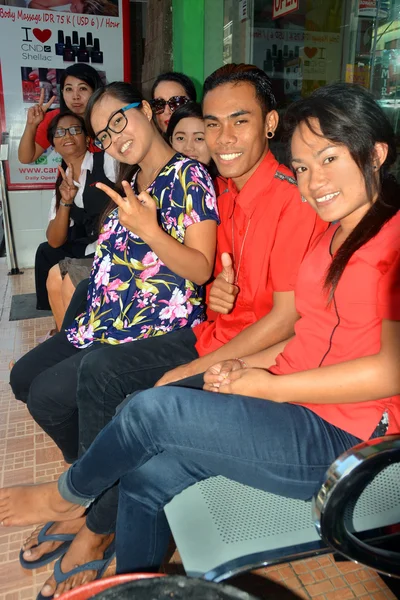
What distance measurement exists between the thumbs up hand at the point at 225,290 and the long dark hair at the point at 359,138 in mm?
456

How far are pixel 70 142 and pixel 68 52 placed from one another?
2.04 m

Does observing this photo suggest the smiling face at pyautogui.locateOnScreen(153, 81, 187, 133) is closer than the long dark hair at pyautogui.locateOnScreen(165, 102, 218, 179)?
No

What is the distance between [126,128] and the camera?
1.70 meters

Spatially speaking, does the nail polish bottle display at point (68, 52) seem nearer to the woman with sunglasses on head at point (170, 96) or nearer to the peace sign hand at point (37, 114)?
the peace sign hand at point (37, 114)

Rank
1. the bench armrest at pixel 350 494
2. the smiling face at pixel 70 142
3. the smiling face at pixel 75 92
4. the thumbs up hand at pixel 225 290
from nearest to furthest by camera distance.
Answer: the bench armrest at pixel 350 494 < the thumbs up hand at pixel 225 290 < the smiling face at pixel 70 142 < the smiling face at pixel 75 92

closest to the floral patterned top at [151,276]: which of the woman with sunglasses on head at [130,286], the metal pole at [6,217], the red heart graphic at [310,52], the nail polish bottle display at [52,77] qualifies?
the woman with sunglasses on head at [130,286]

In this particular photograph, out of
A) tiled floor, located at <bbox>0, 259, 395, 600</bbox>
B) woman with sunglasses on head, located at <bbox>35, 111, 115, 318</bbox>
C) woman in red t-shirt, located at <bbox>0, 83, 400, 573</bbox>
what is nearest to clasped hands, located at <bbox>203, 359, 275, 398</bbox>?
woman in red t-shirt, located at <bbox>0, 83, 400, 573</bbox>

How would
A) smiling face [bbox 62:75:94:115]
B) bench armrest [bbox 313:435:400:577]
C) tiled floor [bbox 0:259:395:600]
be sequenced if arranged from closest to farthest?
bench armrest [bbox 313:435:400:577], tiled floor [bbox 0:259:395:600], smiling face [bbox 62:75:94:115]

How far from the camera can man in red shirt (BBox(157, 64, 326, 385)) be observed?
4.85ft

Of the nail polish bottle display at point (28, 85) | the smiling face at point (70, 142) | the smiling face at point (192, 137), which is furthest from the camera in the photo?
the nail polish bottle display at point (28, 85)

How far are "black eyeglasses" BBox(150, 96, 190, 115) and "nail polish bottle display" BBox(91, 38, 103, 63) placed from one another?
2345mm

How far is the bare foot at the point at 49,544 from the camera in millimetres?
1584

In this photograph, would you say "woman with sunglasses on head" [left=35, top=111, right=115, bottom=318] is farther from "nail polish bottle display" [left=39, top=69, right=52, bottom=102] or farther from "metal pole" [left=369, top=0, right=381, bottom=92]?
"nail polish bottle display" [left=39, top=69, right=52, bottom=102]

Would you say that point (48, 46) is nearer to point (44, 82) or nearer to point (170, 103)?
point (44, 82)
